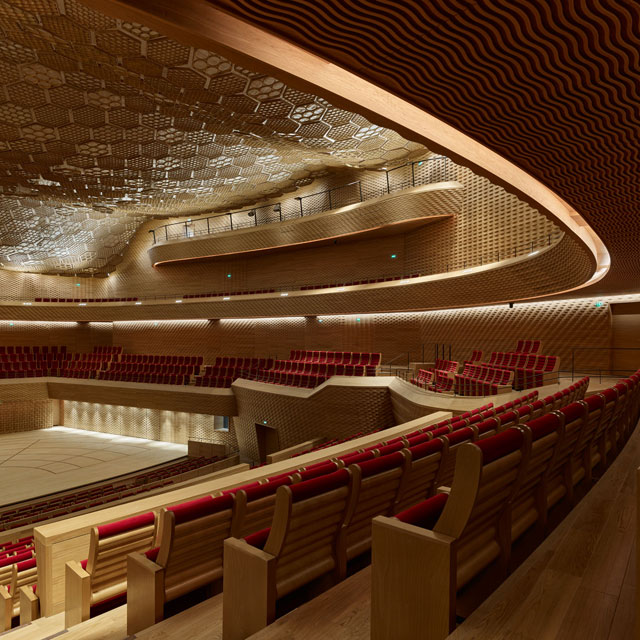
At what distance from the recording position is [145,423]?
12844 mm

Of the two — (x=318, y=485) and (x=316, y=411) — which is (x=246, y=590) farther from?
(x=316, y=411)

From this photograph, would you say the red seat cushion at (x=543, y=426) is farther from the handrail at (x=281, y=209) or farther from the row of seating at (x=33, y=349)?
the row of seating at (x=33, y=349)

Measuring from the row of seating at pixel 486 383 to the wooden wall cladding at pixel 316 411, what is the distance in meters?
1.90

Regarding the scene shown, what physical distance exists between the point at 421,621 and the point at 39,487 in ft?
32.9

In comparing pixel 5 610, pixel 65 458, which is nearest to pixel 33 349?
pixel 65 458

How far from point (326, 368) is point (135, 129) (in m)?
6.41

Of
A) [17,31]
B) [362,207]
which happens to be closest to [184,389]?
[362,207]

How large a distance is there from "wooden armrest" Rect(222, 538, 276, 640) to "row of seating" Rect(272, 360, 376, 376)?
8261 mm

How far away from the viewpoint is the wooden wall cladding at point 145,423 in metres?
12.0

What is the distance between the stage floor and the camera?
8977 millimetres

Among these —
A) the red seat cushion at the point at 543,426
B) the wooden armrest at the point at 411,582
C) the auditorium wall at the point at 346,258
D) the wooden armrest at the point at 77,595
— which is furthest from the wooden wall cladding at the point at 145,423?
the wooden armrest at the point at 411,582

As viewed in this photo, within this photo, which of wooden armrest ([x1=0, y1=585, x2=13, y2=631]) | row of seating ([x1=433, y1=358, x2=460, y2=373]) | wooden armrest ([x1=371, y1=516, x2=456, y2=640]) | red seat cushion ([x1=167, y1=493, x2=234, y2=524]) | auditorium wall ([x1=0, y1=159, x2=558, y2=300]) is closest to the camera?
wooden armrest ([x1=371, y1=516, x2=456, y2=640])

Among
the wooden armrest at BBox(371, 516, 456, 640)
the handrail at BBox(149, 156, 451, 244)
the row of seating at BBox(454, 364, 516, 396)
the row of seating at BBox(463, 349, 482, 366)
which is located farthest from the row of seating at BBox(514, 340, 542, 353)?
the wooden armrest at BBox(371, 516, 456, 640)

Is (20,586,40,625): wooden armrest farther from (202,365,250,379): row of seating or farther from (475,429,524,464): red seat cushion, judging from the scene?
(202,365,250,379): row of seating
